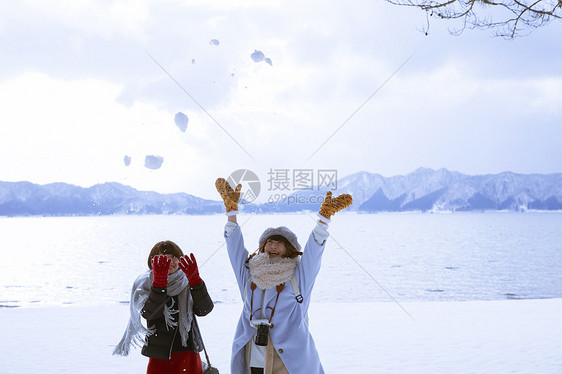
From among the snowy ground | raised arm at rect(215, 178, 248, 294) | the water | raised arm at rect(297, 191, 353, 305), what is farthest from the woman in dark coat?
the water

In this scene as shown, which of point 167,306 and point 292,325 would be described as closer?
point 292,325

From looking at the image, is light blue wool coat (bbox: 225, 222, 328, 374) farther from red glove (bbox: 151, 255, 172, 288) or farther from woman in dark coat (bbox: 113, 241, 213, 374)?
red glove (bbox: 151, 255, 172, 288)

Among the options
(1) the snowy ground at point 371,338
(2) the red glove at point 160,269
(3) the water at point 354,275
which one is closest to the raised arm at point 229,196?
(2) the red glove at point 160,269

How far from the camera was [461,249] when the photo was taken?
32938 millimetres

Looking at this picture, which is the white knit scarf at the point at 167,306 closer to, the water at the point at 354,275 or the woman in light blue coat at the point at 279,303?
A: the woman in light blue coat at the point at 279,303

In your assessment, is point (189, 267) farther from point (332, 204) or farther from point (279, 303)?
point (332, 204)

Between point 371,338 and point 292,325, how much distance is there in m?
3.64

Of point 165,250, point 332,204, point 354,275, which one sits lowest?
point 354,275

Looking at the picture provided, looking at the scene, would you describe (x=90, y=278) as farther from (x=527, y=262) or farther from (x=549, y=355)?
(x=527, y=262)

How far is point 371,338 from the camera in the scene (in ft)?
19.5

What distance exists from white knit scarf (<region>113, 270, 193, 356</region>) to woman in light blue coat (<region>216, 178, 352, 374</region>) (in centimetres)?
27

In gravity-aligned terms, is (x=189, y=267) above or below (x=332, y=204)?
below

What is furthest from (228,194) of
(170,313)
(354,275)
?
(354,275)

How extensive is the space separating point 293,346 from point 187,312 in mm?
544
